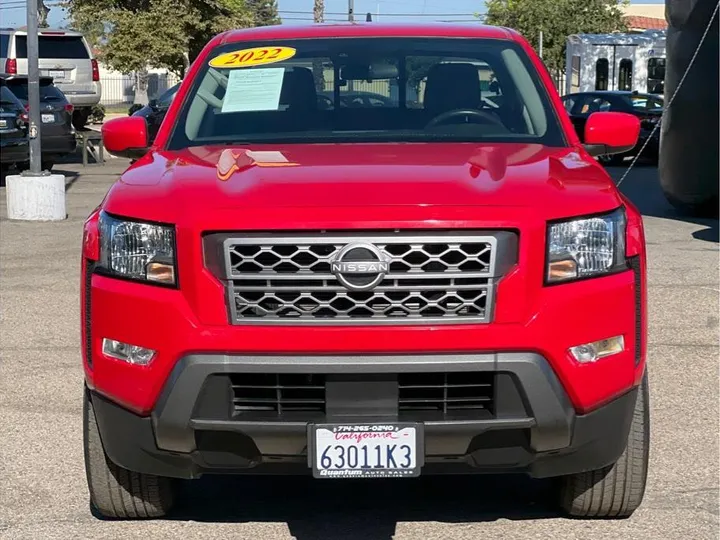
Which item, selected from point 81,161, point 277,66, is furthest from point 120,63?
point 277,66

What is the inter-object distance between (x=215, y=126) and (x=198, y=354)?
5.37 ft

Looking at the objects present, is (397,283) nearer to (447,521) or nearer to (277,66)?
(447,521)

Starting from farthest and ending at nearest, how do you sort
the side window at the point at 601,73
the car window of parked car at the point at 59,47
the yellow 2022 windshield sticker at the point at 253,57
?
the side window at the point at 601,73 → the car window of parked car at the point at 59,47 → the yellow 2022 windshield sticker at the point at 253,57

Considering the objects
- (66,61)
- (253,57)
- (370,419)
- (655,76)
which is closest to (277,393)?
(370,419)

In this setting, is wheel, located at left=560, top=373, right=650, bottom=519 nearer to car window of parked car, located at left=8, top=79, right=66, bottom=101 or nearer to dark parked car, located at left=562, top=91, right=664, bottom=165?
car window of parked car, located at left=8, top=79, right=66, bottom=101

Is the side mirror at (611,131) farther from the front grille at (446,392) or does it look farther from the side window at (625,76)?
the side window at (625,76)

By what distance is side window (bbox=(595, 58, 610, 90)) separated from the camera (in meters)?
37.6

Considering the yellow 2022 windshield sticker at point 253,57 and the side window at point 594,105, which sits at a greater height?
the yellow 2022 windshield sticker at point 253,57

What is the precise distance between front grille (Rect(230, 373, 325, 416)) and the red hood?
0.50 metres

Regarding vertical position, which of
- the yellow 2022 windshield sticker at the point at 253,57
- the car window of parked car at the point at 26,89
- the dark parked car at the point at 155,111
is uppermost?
the yellow 2022 windshield sticker at the point at 253,57

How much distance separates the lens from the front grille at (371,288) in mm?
4062

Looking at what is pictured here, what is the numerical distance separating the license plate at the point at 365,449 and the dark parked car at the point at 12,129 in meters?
17.0

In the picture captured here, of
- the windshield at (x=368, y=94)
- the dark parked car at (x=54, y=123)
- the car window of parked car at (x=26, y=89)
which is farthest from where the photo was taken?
the car window of parked car at (x=26, y=89)

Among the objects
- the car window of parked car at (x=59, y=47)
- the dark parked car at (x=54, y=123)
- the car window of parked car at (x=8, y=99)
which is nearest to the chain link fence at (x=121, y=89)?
the car window of parked car at (x=59, y=47)
